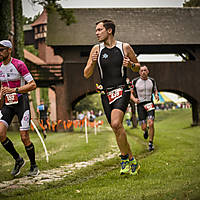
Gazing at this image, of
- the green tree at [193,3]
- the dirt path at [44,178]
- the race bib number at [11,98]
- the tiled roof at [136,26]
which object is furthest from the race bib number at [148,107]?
the green tree at [193,3]

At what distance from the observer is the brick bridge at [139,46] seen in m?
28.8

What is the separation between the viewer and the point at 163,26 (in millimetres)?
32531

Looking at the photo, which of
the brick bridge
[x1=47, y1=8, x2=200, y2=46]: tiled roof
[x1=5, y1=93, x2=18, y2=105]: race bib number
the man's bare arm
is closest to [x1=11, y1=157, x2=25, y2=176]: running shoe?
[x1=5, y1=93, x2=18, y2=105]: race bib number

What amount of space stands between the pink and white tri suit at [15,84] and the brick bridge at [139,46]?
2207 centimetres

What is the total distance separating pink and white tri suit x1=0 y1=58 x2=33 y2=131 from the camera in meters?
6.23

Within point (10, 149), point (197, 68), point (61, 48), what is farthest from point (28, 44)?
point (10, 149)

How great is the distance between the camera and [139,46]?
30.9m

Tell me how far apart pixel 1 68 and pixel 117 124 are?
229cm

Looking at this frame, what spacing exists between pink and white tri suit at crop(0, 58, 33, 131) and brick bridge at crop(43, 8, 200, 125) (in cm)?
2207

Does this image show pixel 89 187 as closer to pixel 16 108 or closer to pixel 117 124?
pixel 117 124

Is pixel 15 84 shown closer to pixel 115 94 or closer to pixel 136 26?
pixel 115 94

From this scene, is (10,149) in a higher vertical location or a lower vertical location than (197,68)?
lower

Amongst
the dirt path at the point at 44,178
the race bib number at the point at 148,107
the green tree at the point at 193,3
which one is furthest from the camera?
the green tree at the point at 193,3

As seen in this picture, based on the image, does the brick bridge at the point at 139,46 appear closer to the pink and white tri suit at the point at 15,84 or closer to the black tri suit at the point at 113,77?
the pink and white tri suit at the point at 15,84
